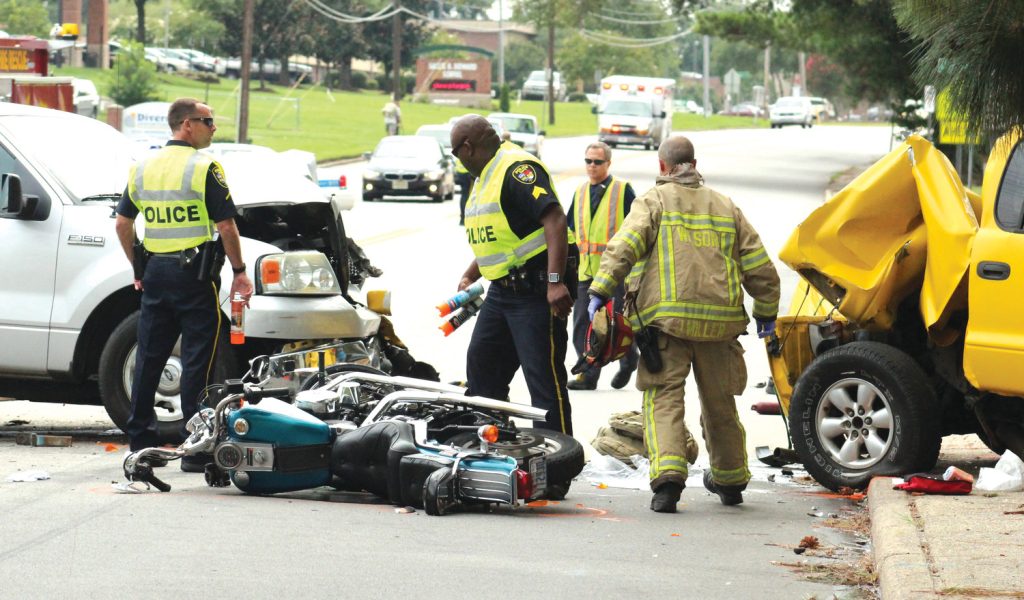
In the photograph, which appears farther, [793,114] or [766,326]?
[793,114]

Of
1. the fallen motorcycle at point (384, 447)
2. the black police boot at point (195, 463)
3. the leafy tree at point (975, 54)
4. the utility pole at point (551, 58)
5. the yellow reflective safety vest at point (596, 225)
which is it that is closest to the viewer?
the leafy tree at point (975, 54)

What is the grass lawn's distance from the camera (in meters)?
59.4

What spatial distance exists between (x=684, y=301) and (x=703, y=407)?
58 centimetres

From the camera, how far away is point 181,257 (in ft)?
26.8

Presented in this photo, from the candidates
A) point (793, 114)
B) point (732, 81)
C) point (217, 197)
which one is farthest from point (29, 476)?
point (793, 114)

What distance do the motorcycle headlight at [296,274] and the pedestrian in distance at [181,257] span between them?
0.45 meters

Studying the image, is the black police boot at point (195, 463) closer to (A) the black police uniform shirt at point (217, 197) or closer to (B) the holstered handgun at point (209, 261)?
(B) the holstered handgun at point (209, 261)

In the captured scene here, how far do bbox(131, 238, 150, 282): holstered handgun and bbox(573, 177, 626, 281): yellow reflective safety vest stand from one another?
388 centimetres

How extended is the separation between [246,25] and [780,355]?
3699cm

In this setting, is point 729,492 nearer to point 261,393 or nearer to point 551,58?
point 261,393

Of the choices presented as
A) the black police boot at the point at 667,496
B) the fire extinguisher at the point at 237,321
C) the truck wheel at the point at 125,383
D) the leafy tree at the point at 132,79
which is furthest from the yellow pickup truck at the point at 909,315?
the leafy tree at the point at 132,79

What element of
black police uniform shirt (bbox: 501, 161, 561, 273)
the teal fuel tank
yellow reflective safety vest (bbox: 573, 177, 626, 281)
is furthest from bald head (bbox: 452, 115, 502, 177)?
yellow reflective safety vest (bbox: 573, 177, 626, 281)

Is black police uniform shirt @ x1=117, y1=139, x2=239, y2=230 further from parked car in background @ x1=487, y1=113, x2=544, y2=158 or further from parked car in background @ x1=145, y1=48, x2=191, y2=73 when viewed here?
parked car in background @ x1=145, y1=48, x2=191, y2=73

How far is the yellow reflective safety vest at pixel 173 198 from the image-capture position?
8.17 meters
